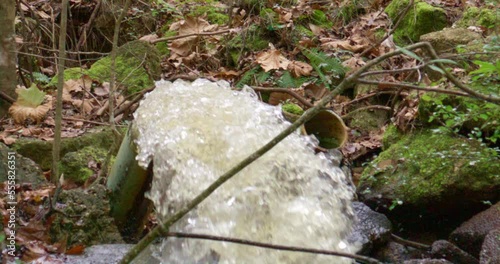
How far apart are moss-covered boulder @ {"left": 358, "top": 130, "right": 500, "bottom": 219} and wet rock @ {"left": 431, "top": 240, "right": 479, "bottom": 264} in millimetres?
318

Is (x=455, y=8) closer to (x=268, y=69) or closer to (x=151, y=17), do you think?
(x=268, y=69)

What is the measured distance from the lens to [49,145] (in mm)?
3957

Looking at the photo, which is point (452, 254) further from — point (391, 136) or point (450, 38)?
point (450, 38)

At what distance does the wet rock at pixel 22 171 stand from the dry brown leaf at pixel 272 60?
282cm

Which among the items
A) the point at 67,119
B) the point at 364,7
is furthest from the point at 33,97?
the point at 364,7

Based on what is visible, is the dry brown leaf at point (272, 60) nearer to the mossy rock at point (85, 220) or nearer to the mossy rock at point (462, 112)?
the mossy rock at point (462, 112)

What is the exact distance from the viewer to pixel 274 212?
7.34 ft

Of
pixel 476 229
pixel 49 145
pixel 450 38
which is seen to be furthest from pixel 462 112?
pixel 49 145

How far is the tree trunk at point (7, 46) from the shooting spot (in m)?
3.54

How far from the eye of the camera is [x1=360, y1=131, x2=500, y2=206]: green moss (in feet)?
11.1

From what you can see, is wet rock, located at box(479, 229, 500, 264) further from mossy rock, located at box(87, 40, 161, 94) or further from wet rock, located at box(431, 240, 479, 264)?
mossy rock, located at box(87, 40, 161, 94)

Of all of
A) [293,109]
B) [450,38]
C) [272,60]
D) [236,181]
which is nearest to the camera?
[236,181]

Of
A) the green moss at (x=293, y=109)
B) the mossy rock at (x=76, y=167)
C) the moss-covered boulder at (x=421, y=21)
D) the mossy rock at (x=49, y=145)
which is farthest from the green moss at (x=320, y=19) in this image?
the mossy rock at (x=76, y=167)

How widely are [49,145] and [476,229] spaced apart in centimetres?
275
